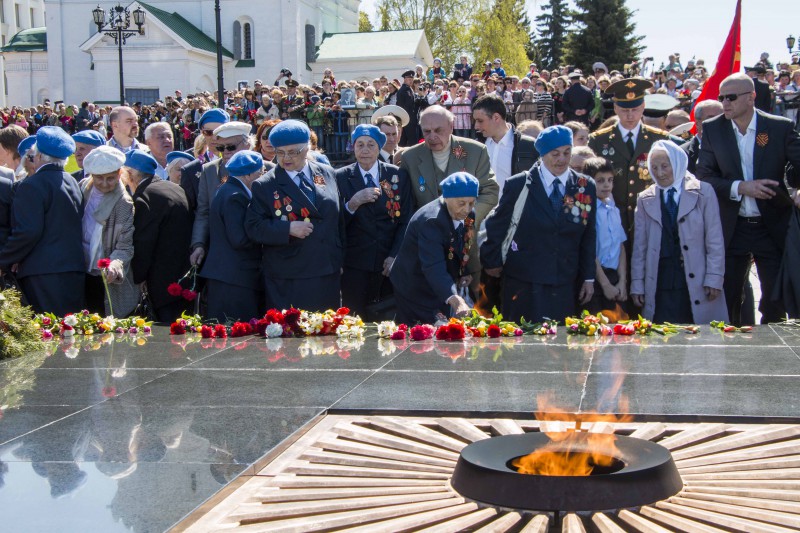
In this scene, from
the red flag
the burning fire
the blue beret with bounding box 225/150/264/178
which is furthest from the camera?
the red flag

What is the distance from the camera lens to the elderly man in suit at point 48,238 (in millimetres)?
7086

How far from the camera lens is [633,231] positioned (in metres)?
7.43

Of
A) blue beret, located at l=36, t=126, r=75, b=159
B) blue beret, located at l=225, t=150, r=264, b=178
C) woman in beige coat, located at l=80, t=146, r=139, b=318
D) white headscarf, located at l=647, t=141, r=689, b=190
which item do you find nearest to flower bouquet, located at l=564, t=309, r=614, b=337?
white headscarf, located at l=647, t=141, r=689, b=190

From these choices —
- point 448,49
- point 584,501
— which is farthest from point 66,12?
point 584,501

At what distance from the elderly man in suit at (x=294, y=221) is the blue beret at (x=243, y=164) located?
0.25 meters

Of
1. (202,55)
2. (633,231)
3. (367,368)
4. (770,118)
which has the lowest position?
(367,368)

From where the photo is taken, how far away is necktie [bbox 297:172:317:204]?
692cm

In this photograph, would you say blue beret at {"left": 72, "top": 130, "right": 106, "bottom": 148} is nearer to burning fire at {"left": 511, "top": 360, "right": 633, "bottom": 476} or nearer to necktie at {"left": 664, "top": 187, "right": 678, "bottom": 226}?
necktie at {"left": 664, "top": 187, "right": 678, "bottom": 226}

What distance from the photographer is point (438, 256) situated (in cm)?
630

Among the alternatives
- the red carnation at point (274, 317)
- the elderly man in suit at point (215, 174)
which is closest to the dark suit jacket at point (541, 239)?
the red carnation at point (274, 317)

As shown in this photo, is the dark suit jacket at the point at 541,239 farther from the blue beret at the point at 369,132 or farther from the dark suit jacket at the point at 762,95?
the dark suit jacket at the point at 762,95

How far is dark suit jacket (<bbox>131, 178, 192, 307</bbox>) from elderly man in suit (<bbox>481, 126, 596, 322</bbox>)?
2409 mm

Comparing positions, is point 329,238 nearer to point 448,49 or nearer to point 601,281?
point 601,281

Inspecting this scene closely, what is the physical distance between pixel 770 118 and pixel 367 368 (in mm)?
4142
